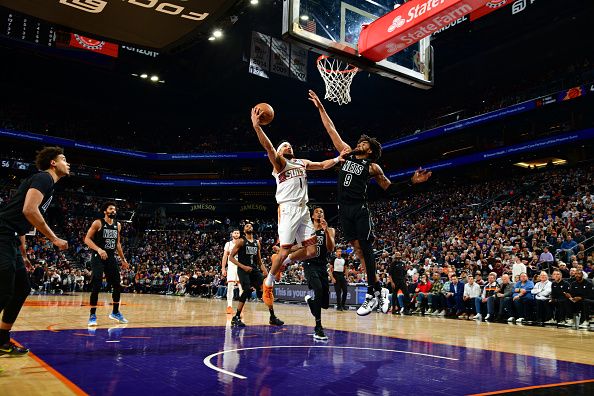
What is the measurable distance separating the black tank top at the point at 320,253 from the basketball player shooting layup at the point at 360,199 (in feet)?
2.53

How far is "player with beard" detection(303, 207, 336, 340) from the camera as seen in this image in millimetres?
6184

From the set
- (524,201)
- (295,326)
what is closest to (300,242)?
(295,326)

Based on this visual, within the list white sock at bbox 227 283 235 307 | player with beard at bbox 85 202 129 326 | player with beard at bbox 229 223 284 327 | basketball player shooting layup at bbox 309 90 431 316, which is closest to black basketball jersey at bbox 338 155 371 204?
basketball player shooting layup at bbox 309 90 431 316

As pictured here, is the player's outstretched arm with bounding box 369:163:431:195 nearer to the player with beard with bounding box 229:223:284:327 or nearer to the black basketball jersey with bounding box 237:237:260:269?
the player with beard with bounding box 229:223:284:327

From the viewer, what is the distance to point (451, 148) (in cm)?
2936

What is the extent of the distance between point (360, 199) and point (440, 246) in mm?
14696

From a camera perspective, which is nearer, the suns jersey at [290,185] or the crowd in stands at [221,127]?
the suns jersey at [290,185]

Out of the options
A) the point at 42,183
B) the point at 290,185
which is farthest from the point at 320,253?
the point at 42,183

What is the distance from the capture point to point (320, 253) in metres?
6.74

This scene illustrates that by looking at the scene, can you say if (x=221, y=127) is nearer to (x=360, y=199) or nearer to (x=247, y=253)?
(x=247, y=253)

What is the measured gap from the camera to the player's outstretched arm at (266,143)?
5.51 meters

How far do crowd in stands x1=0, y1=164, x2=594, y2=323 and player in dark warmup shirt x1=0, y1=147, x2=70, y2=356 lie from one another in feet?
33.8

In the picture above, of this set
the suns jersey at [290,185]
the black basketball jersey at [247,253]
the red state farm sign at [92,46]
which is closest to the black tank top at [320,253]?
the suns jersey at [290,185]

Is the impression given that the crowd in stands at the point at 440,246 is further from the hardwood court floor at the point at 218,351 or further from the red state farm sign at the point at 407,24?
the red state farm sign at the point at 407,24
